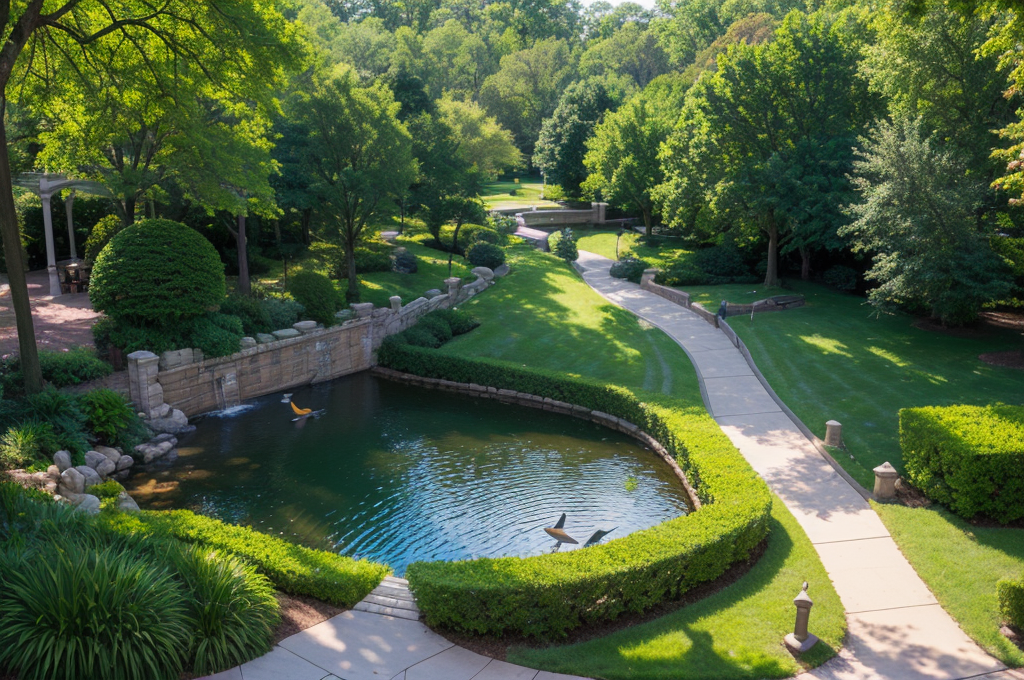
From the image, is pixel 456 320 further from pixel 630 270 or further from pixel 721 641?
pixel 721 641

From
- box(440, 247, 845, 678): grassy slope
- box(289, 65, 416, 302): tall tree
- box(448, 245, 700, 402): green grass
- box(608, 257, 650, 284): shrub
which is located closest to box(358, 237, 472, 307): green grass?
box(289, 65, 416, 302): tall tree

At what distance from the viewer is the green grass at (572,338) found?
2212 centimetres

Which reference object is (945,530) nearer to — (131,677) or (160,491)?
(131,677)

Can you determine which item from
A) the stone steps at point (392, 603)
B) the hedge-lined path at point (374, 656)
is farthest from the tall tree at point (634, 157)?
the hedge-lined path at point (374, 656)

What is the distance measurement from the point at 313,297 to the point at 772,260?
19180mm

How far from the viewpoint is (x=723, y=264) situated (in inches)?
1331

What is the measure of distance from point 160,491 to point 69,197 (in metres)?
15.0

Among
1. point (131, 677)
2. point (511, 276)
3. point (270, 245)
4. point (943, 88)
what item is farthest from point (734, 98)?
point (131, 677)

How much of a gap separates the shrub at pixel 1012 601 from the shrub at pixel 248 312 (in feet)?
63.5

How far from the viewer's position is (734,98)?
30.6 meters

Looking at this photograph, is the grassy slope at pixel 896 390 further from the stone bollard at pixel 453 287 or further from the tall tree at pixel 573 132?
the tall tree at pixel 573 132

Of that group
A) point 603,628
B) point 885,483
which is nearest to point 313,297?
point 603,628

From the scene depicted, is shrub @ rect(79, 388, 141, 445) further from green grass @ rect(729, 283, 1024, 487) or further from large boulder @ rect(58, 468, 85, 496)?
green grass @ rect(729, 283, 1024, 487)

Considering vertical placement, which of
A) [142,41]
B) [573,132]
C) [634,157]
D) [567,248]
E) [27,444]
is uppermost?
[573,132]
